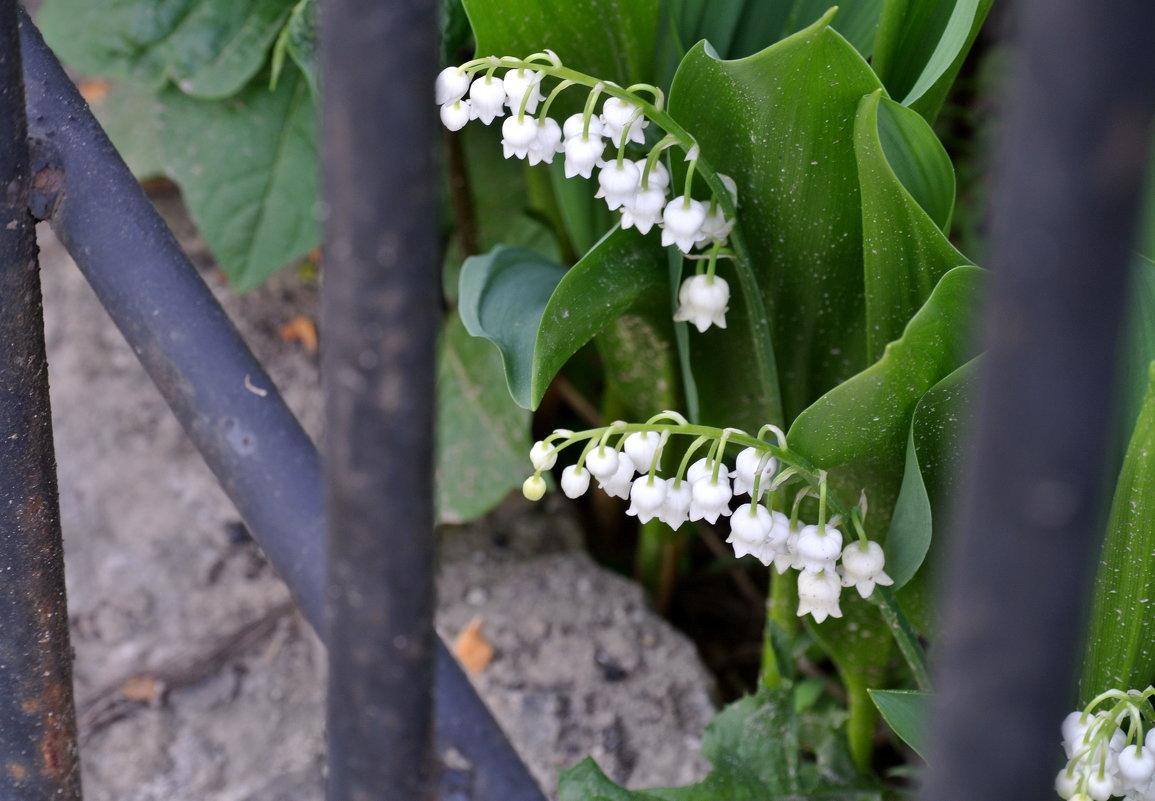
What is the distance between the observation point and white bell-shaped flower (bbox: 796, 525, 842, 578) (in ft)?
2.51

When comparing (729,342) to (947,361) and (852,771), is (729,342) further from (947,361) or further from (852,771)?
(852,771)

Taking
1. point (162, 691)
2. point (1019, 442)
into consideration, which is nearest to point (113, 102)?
point (162, 691)

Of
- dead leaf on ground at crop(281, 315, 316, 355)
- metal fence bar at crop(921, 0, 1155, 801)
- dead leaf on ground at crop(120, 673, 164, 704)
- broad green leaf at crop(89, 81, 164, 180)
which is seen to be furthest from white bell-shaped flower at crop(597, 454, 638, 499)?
broad green leaf at crop(89, 81, 164, 180)

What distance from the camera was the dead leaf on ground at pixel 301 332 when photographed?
1601mm

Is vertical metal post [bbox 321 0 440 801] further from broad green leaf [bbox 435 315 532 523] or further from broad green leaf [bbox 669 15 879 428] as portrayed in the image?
broad green leaf [bbox 435 315 532 523]

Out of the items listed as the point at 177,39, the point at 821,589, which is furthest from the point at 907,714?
the point at 177,39

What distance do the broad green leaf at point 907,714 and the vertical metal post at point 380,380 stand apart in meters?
0.47

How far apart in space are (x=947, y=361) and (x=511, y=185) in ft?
2.70

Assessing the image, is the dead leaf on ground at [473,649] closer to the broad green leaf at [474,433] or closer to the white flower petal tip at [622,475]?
the broad green leaf at [474,433]

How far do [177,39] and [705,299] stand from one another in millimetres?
952

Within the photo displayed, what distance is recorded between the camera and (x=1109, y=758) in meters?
0.67

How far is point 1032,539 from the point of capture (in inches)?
11.3

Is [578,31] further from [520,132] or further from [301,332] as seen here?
[301,332]

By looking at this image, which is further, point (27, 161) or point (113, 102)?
point (113, 102)
